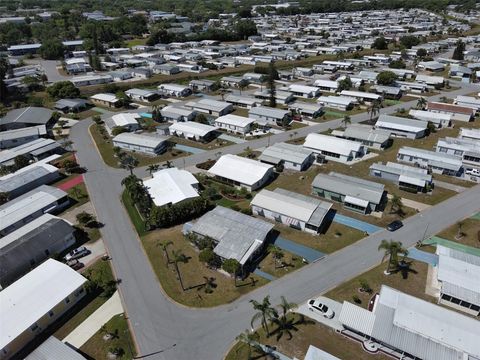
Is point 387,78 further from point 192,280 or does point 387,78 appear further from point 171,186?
point 192,280

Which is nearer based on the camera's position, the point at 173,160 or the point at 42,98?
the point at 173,160

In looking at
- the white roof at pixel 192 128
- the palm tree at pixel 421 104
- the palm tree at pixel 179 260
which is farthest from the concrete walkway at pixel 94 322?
the palm tree at pixel 421 104

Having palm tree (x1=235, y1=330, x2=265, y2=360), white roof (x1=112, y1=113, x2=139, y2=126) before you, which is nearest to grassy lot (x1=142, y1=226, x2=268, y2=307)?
palm tree (x1=235, y1=330, x2=265, y2=360)

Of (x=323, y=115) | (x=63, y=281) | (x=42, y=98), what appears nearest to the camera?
(x=63, y=281)

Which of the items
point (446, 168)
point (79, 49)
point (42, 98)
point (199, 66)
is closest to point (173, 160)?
point (446, 168)

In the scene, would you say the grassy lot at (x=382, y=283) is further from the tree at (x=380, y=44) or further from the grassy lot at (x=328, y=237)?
the tree at (x=380, y=44)

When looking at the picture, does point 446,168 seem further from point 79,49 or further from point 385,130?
point 79,49
